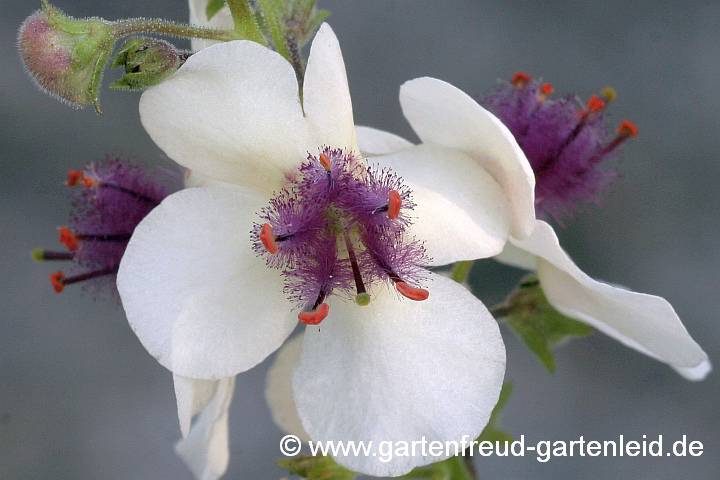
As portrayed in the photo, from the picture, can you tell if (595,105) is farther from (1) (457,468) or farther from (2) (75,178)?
Answer: (2) (75,178)

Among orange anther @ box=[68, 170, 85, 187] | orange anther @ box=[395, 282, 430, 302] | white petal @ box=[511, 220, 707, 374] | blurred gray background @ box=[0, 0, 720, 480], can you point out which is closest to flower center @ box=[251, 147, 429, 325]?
orange anther @ box=[395, 282, 430, 302]

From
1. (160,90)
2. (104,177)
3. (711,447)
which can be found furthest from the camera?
(711,447)

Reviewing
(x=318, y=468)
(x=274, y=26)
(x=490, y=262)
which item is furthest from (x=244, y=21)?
(x=490, y=262)

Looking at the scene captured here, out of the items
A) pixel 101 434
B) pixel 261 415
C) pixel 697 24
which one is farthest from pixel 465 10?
pixel 101 434

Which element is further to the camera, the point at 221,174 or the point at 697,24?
the point at 697,24

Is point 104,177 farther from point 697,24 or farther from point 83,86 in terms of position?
point 697,24

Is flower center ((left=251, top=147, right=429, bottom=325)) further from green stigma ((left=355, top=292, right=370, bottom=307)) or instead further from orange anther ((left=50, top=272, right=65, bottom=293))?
orange anther ((left=50, top=272, right=65, bottom=293))

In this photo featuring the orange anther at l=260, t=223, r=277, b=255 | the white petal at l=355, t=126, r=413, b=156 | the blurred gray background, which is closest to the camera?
the orange anther at l=260, t=223, r=277, b=255
